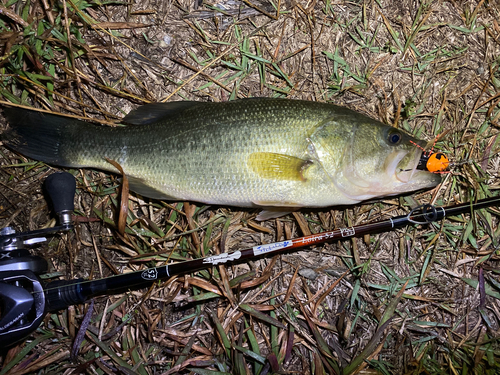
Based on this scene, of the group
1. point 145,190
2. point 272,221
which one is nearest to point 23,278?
point 145,190

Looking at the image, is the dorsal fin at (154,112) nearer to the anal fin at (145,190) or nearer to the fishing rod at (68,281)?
the anal fin at (145,190)

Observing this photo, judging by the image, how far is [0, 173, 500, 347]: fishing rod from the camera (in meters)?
2.32

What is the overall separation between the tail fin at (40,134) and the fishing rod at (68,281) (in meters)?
0.29

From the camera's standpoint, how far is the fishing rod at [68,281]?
7.61ft

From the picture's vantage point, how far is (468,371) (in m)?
2.88

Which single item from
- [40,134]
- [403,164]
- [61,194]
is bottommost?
[403,164]

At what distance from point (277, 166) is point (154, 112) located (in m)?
1.15

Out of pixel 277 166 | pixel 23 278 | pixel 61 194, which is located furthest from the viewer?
pixel 61 194

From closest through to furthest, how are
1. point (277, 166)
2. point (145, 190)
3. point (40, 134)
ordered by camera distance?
1. point (277, 166)
2. point (145, 190)
3. point (40, 134)

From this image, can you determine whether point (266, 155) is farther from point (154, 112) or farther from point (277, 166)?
point (154, 112)

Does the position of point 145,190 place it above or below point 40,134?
below

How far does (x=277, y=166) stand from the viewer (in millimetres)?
2525

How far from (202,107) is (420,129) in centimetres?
188

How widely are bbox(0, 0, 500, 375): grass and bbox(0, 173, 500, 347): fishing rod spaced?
21cm
